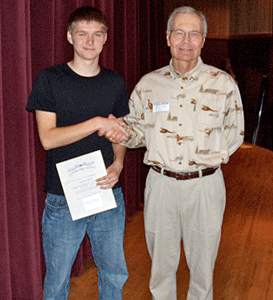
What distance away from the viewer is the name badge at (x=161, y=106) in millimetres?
2303

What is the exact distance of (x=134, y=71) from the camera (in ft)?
13.4

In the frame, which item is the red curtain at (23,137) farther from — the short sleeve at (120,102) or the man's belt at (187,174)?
the man's belt at (187,174)

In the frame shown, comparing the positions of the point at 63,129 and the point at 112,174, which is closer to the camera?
the point at 63,129

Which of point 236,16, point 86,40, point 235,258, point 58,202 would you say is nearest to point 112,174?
point 58,202

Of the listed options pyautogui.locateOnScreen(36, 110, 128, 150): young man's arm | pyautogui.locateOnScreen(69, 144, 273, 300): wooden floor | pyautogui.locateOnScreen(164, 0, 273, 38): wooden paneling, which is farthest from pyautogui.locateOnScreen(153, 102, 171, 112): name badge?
pyautogui.locateOnScreen(164, 0, 273, 38): wooden paneling

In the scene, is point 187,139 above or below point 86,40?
below

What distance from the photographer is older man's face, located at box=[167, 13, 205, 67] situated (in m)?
2.22

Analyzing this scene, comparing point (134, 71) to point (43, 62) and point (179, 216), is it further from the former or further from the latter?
point (179, 216)

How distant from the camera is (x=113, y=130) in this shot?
76.9 inches

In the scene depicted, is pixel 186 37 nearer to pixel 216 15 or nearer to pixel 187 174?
pixel 187 174

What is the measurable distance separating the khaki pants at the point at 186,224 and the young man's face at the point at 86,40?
2.56 ft

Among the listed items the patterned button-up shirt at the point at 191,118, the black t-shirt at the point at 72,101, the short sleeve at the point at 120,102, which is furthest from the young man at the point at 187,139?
the black t-shirt at the point at 72,101

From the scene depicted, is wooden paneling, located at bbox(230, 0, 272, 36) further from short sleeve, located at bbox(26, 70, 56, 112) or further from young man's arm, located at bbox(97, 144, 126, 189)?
short sleeve, located at bbox(26, 70, 56, 112)

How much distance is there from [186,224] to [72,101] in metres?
0.95
